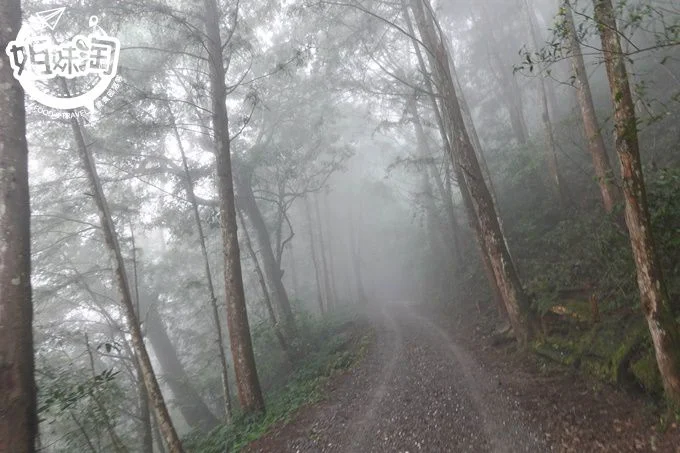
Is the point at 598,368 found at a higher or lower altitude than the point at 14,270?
lower

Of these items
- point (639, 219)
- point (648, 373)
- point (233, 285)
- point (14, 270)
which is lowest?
point (648, 373)

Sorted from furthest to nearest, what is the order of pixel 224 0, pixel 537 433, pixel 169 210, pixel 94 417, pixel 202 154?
1. pixel 202 154
2. pixel 169 210
3. pixel 224 0
4. pixel 94 417
5. pixel 537 433

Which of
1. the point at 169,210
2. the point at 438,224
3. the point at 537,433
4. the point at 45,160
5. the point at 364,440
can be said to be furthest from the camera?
the point at 438,224

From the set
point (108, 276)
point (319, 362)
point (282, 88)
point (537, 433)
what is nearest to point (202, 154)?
point (282, 88)

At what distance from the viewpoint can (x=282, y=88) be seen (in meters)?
19.1

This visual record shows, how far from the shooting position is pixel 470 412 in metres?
6.49

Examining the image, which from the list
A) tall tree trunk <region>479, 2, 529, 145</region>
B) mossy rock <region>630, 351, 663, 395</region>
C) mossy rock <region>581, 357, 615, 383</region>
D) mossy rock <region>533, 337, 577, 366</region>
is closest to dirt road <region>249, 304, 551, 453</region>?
mossy rock <region>533, 337, 577, 366</region>

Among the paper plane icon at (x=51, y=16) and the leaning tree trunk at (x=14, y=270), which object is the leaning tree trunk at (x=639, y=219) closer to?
the leaning tree trunk at (x=14, y=270)

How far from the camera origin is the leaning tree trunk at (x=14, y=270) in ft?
9.57

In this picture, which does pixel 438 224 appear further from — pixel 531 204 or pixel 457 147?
pixel 457 147

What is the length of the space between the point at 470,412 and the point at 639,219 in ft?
13.4

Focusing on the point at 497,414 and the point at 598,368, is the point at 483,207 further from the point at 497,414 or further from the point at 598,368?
the point at 497,414

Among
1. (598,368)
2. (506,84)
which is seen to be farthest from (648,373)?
(506,84)

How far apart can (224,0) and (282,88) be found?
299 inches
